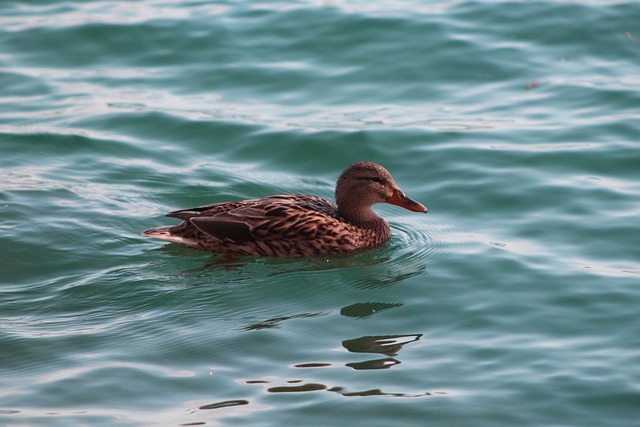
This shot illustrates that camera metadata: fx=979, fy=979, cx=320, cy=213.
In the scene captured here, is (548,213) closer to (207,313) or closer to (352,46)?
(207,313)

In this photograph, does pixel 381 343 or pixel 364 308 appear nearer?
pixel 381 343

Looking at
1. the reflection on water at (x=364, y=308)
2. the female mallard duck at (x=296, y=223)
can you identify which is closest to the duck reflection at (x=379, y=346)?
the reflection on water at (x=364, y=308)

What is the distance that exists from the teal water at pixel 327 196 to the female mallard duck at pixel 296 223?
0.81 ft

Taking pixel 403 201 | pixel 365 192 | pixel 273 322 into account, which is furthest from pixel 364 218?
pixel 273 322

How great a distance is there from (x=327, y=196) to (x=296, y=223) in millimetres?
1877

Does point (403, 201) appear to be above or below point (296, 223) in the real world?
above

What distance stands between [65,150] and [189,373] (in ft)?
19.7

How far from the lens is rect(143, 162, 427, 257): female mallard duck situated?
10.1m

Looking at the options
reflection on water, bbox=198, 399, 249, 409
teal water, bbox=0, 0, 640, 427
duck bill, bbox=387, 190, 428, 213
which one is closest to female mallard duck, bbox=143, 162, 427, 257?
duck bill, bbox=387, 190, 428, 213

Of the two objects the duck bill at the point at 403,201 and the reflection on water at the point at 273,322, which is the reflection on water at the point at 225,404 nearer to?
the reflection on water at the point at 273,322

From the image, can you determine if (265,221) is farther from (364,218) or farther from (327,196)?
(327,196)

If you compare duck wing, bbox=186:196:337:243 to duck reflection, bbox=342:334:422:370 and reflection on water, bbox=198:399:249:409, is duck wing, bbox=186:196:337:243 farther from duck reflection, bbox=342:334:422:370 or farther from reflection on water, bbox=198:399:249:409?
reflection on water, bbox=198:399:249:409

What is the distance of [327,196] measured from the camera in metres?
12.0

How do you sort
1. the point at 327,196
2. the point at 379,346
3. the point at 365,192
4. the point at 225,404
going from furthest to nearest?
1. the point at 327,196
2. the point at 365,192
3. the point at 379,346
4. the point at 225,404
